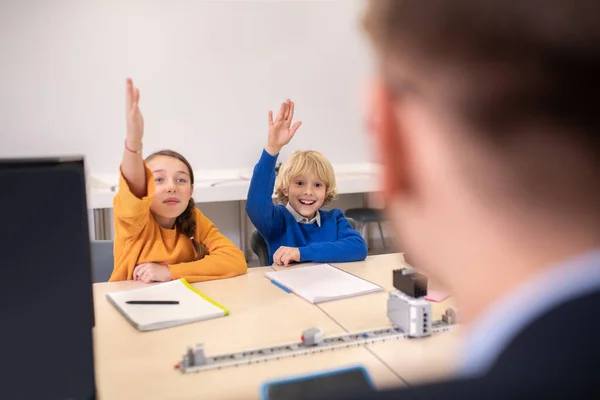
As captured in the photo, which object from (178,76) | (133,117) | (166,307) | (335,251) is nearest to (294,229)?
(335,251)

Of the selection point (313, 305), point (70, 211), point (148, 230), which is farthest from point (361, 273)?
point (70, 211)

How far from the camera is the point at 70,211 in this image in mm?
667

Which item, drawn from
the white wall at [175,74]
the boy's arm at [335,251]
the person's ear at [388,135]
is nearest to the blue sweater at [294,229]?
the boy's arm at [335,251]

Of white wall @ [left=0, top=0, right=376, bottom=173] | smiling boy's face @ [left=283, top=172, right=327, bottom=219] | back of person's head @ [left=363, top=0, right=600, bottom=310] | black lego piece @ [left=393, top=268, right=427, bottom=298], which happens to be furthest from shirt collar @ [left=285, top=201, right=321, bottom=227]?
back of person's head @ [left=363, top=0, right=600, bottom=310]

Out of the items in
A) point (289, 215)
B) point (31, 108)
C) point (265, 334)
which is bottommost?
point (265, 334)

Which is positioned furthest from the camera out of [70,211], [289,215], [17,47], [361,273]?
[17,47]

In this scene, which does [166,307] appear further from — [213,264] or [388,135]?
[388,135]

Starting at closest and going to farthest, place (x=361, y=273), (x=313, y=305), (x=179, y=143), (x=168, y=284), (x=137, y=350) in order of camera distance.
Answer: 1. (x=137, y=350)
2. (x=313, y=305)
3. (x=168, y=284)
4. (x=361, y=273)
5. (x=179, y=143)

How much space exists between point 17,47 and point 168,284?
295 cm

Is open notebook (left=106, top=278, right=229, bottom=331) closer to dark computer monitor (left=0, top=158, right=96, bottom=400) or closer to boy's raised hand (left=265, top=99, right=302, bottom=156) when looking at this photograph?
dark computer monitor (left=0, top=158, right=96, bottom=400)

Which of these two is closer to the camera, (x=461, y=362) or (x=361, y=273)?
(x=461, y=362)

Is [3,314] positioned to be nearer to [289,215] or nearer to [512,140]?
[512,140]

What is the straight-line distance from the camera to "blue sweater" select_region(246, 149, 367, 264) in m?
1.92

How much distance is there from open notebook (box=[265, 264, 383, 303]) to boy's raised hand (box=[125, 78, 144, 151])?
0.62m
